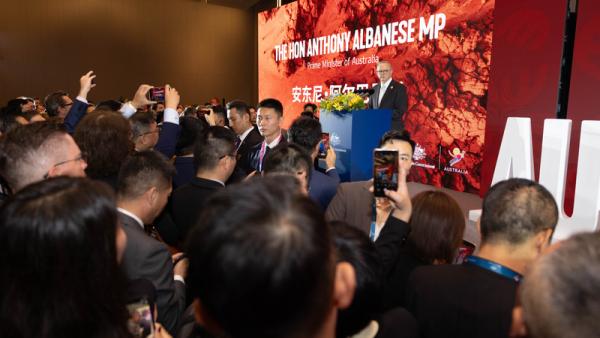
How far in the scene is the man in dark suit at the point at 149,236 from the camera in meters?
1.54

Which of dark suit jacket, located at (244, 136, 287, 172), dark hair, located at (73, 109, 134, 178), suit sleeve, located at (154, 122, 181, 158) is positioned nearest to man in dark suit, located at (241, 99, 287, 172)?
dark suit jacket, located at (244, 136, 287, 172)

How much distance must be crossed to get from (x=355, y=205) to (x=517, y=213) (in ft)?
3.22

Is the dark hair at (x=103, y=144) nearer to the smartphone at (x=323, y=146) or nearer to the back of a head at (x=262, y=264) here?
the smartphone at (x=323, y=146)

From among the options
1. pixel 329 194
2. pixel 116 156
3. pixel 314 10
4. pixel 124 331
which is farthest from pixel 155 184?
pixel 314 10

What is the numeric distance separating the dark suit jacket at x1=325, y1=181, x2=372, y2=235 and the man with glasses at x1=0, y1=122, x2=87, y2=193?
1337 millimetres

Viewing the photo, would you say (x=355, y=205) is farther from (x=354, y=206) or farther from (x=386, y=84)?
(x=386, y=84)

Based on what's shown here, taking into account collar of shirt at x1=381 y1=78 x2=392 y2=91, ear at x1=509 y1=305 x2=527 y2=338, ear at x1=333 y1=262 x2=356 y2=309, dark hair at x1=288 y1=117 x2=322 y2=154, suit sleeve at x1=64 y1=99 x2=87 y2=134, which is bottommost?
ear at x1=509 y1=305 x2=527 y2=338

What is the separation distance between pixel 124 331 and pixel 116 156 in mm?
1674

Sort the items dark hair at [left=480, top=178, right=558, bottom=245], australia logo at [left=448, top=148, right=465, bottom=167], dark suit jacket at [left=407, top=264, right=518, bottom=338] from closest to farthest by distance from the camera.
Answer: dark suit jacket at [left=407, top=264, right=518, bottom=338] < dark hair at [left=480, top=178, right=558, bottom=245] < australia logo at [left=448, top=148, right=465, bottom=167]

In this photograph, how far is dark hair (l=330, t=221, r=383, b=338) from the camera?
0.98 m

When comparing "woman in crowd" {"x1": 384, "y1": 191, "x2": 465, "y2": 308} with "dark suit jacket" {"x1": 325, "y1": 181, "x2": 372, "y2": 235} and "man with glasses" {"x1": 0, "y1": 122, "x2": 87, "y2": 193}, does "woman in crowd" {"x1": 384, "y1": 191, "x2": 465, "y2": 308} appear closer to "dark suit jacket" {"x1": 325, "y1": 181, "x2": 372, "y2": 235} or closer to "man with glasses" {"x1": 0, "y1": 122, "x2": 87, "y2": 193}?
"dark suit jacket" {"x1": 325, "y1": 181, "x2": 372, "y2": 235}

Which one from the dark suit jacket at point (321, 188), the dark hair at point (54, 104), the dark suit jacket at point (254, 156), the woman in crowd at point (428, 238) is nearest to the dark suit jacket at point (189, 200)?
the dark suit jacket at point (321, 188)

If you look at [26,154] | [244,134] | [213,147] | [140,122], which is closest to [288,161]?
[213,147]

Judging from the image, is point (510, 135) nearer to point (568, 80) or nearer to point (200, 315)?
point (568, 80)
